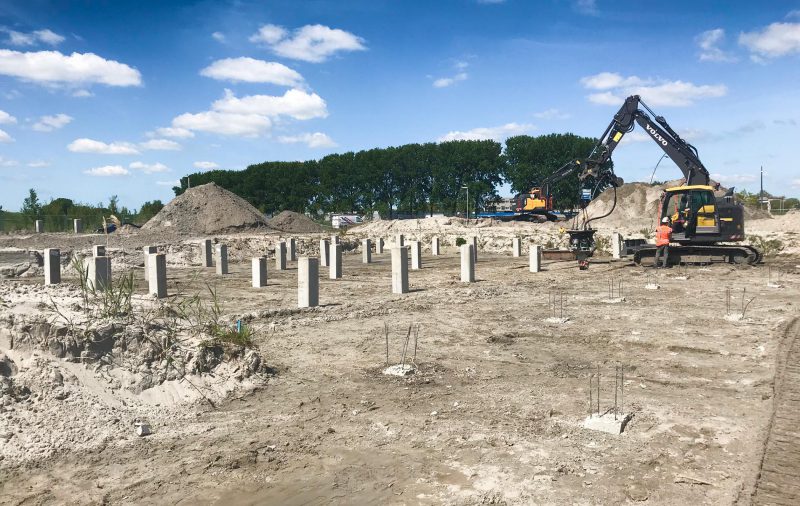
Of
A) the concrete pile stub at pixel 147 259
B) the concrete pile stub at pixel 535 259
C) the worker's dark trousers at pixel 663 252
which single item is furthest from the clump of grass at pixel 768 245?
the concrete pile stub at pixel 147 259

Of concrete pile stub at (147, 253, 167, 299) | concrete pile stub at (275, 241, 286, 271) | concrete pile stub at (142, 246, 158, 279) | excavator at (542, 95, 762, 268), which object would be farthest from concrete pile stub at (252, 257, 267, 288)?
excavator at (542, 95, 762, 268)

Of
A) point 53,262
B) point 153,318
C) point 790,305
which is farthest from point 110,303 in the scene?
point 790,305

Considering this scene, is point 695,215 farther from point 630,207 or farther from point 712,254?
point 630,207

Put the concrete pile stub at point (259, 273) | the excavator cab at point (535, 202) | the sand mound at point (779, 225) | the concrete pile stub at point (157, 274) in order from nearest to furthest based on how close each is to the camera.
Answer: the concrete pile stub at point (157, 274) < the concrete pile stub at point (259, 273) < the sand mound at point (779, 225) < the excavator cab at point (535, 202)

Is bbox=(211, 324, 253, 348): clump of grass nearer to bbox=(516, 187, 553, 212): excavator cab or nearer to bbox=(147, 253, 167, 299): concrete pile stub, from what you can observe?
bbox=(147, 253, 167, 299): concrete pile stub

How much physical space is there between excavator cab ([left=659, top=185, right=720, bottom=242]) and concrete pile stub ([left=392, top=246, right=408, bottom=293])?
30.0 feet

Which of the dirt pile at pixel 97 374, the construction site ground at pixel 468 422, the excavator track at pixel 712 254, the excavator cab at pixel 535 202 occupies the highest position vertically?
the excavator cab at pixel 535 202

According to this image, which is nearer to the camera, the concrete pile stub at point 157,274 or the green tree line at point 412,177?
the concrete pile stub at point 157,274

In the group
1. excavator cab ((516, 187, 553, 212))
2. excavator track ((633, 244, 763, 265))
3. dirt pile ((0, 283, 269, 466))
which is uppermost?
excavator cab ((516, 187, 553, 212))

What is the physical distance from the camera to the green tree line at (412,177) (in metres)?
58.2

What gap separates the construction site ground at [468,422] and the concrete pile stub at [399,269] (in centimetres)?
269

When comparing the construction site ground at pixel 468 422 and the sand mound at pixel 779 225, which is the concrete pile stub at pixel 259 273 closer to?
the construction site ground at pixel 468 422

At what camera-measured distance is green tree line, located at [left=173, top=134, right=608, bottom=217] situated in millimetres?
58188

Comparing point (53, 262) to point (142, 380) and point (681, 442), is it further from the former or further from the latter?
point (681, 442)
